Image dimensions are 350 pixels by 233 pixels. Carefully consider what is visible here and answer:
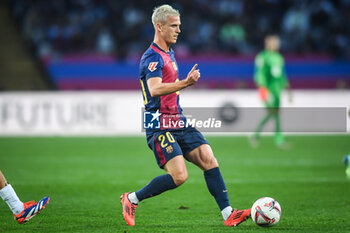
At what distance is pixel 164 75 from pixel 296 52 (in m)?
16.6

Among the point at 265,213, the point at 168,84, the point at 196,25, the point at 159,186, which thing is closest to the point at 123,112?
the point at 196,25

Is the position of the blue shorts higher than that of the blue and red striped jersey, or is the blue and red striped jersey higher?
the blue and red striped jersey

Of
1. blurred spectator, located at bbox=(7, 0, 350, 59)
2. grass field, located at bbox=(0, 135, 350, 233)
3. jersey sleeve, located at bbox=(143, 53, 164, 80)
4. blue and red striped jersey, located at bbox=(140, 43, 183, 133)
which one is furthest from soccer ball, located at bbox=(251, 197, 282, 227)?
blurred spectator, located at bbox=(7, 0, 350, 59)

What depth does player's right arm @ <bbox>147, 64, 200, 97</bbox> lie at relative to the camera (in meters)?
5.60

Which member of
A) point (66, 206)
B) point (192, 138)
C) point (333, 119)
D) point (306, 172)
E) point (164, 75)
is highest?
point (164, 75)

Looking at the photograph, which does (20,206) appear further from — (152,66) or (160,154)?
(152,66)

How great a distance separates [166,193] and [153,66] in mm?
3473

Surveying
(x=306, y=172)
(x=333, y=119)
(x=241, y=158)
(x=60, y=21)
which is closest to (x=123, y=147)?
(x=241, y=158)

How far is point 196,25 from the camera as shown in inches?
879

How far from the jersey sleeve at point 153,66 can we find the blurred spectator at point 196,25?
15599 mm

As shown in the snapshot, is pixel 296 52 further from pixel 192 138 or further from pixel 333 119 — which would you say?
pixel 192 138

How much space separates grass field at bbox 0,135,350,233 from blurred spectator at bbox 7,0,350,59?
19.5 ft

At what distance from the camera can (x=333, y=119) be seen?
62.2 ft

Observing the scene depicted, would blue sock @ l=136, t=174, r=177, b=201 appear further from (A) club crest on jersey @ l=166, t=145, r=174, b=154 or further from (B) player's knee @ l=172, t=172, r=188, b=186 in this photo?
(A) club crest on jersey @ l=166, t=145, r=174, b=154
